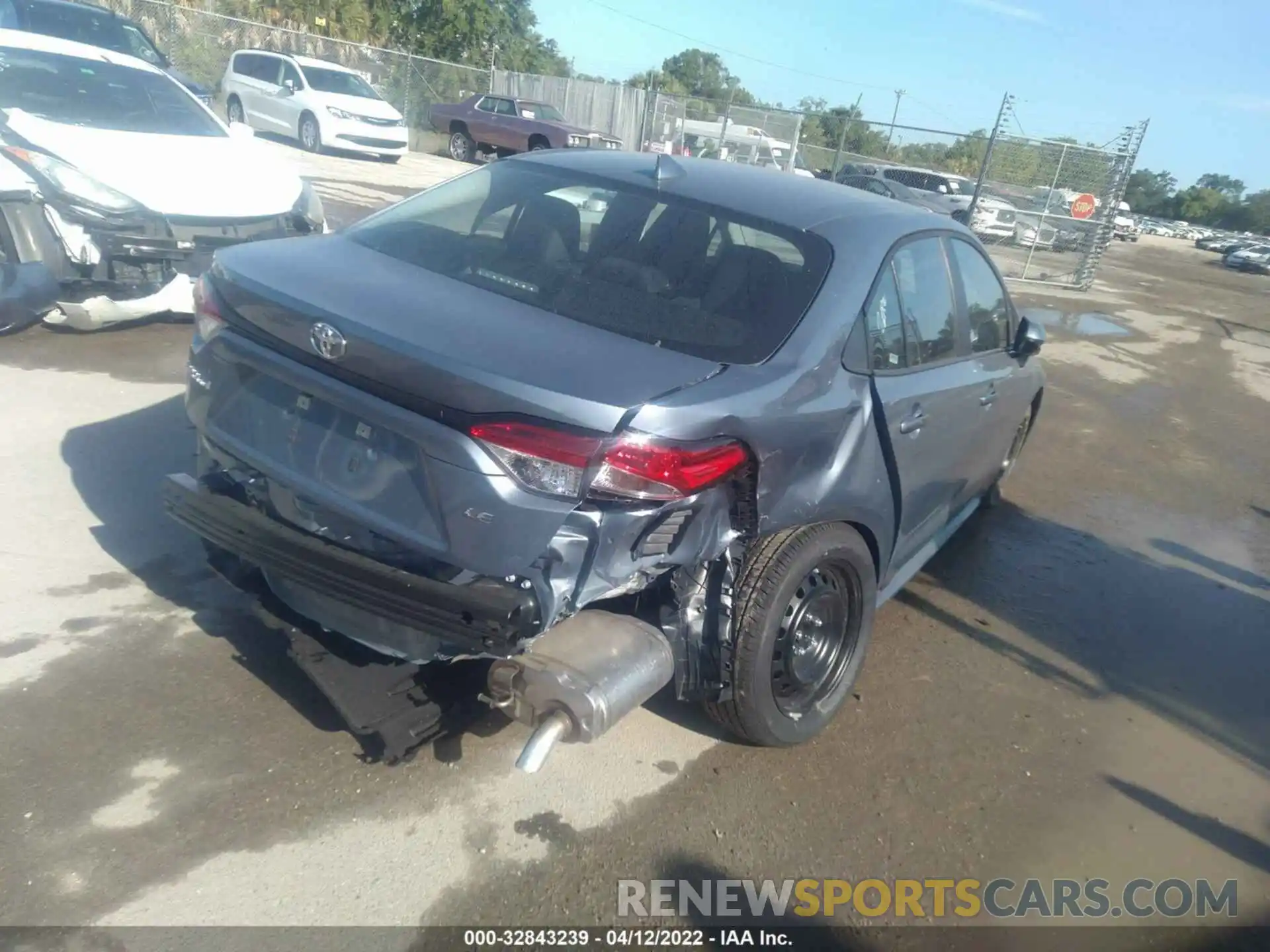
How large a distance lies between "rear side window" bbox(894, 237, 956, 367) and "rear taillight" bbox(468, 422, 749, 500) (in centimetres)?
150

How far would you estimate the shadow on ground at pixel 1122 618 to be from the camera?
419 centimetres

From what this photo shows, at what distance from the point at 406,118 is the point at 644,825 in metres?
27.0

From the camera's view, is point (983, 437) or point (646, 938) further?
point (983, 437)

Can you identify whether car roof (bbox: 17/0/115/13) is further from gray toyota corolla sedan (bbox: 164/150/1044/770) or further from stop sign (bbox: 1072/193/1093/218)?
stop sign (bbox: 1072/193/1093/218)

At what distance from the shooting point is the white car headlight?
6215 mm

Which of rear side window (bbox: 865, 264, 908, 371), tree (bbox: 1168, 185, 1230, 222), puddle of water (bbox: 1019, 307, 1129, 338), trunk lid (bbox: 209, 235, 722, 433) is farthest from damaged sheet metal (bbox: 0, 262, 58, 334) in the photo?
tree (bbox: 1168, 185, 1230, 222)

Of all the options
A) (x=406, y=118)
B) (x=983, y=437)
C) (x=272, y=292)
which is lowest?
(x=406, y=118)

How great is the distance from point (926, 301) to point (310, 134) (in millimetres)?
18582

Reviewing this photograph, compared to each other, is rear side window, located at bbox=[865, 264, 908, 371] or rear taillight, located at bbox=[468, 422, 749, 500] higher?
rear side window, located at bbox=[865, 264, 908, 371]

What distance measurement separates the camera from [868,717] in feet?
12.3

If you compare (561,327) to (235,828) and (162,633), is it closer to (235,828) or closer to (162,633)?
(235,828)

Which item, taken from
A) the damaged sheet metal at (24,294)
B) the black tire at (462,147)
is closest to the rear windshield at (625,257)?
the damaged sheet metal at (24,294)

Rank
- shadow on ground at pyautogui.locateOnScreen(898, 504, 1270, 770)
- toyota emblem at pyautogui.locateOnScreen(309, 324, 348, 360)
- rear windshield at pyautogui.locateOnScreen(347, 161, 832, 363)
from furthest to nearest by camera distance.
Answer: shadow on ground at pyautogui.locateOnScreen(898, 504, 1270, 770) → rear windshield at pyautogui.locateOnScreen(347, 161, 832, 363) → toyota emblem at pyautogui.locateOnScreen(309, 324, 348, 360)

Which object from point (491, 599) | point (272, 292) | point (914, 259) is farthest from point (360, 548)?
point (914, 259)
